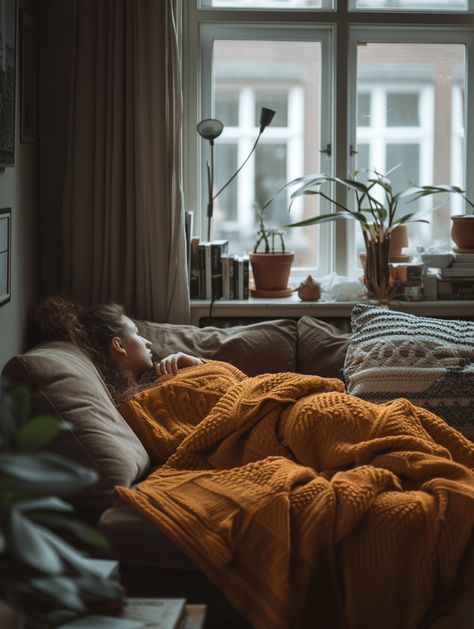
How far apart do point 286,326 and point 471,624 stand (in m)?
1.49

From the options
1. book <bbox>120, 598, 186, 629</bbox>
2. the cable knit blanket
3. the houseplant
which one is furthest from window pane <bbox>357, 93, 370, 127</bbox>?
the houseplant

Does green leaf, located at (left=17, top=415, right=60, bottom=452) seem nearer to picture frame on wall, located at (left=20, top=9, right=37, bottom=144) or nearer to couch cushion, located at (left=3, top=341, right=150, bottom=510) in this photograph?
couch cushion, located at (left=3, top=341, right=150, bottom=510)

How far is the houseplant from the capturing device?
1.05 meters

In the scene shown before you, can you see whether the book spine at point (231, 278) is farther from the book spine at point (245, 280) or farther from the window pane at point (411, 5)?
the window pane at point (411, 5)

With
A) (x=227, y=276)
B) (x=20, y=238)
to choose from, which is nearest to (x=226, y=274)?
(x=227, y=276)

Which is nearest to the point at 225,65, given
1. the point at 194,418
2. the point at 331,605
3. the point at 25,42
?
the point at 25,42

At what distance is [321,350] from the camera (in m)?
3.32

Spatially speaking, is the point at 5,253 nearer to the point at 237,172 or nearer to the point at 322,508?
the point at 237,172

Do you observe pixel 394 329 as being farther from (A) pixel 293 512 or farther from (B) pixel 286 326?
(A) pixel 293 512

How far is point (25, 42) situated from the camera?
3449 millimetres

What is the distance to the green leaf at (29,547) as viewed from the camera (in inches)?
40.9

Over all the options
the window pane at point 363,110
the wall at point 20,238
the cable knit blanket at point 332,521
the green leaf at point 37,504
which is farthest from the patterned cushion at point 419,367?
the green leaf at point 37,504

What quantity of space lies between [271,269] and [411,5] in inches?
49.7

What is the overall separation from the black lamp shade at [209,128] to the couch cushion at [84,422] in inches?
54.4
